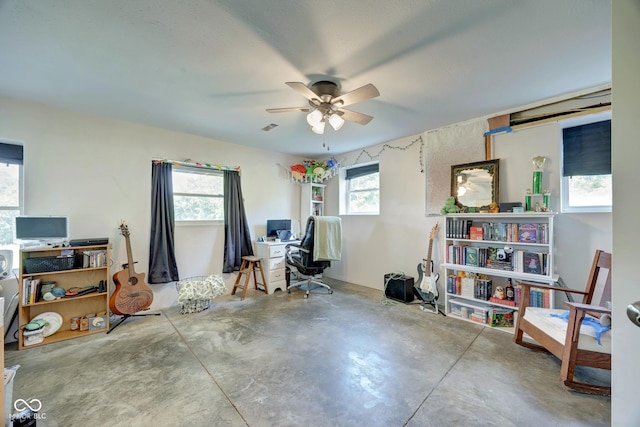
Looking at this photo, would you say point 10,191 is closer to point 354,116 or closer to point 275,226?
point 275,226

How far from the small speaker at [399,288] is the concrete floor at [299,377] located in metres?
0.60

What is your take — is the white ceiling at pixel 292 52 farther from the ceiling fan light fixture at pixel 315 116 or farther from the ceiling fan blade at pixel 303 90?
the ceiling fan light fixture at pixel 315 116

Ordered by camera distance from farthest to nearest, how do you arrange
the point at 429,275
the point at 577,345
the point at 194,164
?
the point at 194,164
the point at 429,275
the point at 577,345

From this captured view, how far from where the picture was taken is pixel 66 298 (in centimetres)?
256

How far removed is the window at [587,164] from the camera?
2.43 metres

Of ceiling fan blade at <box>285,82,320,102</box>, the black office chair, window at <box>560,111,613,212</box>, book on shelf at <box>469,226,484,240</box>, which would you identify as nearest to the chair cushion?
book on shelf at <box>469,226,484,240</box>

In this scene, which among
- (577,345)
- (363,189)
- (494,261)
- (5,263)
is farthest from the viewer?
(363,189)

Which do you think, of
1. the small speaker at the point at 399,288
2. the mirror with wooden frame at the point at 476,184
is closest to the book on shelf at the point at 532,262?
the mirror with wooden frame at the point at 476,184

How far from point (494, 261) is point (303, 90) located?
109 inches

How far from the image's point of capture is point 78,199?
291 cm

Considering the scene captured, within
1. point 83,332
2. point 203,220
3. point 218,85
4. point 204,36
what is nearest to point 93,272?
point 83,332

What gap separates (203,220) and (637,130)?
4.20 m

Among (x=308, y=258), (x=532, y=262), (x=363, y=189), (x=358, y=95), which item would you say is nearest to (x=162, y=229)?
(x=308, y=258)

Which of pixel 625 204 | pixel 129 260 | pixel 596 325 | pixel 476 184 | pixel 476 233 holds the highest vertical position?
pixel 476 184
